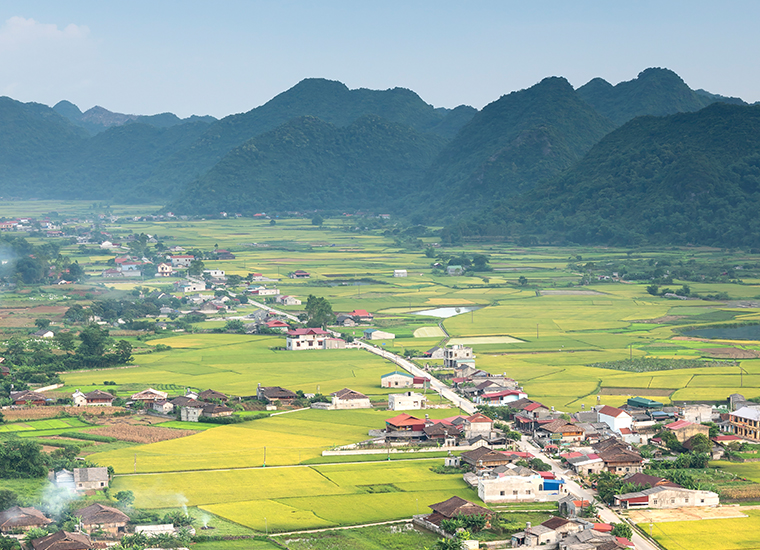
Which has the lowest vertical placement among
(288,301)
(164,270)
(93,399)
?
(93,399)

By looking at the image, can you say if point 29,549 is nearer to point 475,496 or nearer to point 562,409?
point 475,496

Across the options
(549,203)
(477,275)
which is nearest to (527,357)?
(477,275)

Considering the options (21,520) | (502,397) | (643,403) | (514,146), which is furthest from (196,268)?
(514,146)

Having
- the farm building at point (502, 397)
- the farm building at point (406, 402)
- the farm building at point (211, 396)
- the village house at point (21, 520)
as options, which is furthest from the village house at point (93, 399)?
the farm building at point (502, 397)

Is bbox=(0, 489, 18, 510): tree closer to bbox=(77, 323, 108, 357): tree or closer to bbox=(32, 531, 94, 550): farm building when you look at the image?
bbox=(32, 531, 94, 550): farm building

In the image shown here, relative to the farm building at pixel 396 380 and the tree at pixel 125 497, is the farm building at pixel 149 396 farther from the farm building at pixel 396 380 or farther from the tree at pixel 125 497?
the tree at pixel 125 497

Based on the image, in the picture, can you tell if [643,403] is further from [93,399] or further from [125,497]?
[93,399]

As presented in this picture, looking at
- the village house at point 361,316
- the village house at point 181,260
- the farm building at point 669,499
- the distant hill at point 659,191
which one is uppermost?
the distant hill at point 659,191
